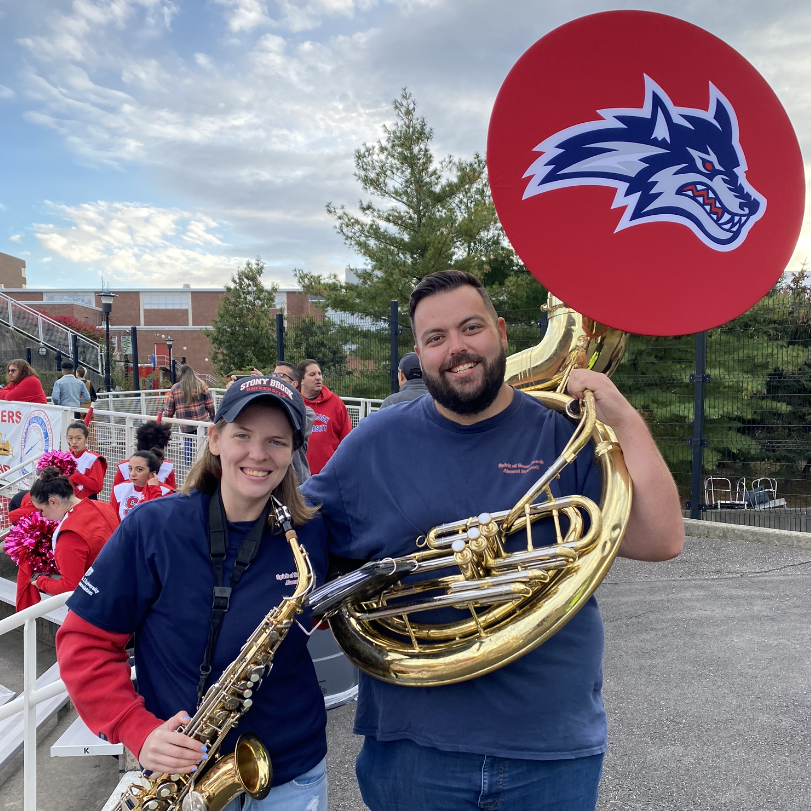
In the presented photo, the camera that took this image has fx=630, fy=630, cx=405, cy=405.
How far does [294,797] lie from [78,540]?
8.77ft

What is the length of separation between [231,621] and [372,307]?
13.0 m

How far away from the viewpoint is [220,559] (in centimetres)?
173

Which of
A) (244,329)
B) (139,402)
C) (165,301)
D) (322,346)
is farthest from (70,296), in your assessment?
(322,346)

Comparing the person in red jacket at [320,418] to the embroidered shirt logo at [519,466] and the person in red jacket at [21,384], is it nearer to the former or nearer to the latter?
the embroidered shirt logo at [519,466]

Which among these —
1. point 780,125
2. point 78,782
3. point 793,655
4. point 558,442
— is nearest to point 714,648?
point 793,655

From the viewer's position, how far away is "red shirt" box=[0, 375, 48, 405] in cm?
894

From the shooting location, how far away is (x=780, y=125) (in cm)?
172

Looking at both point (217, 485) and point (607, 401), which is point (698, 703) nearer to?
point (607, 401)

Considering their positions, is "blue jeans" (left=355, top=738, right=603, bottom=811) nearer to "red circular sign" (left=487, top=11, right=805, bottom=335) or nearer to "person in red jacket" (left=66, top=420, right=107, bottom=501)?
"red circular sign" (left=487, top=11, right=805, bottom=335)

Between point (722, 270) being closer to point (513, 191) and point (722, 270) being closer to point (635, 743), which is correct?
point (513, 191)

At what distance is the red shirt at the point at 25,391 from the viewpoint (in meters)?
8.94

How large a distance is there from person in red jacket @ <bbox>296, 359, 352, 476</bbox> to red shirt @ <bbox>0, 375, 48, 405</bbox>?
5.19 meters

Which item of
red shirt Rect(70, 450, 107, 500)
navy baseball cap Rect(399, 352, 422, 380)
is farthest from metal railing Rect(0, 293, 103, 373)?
navy baseball cap Rect(399, 352, 422, 380)

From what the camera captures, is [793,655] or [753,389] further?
[753,389]
